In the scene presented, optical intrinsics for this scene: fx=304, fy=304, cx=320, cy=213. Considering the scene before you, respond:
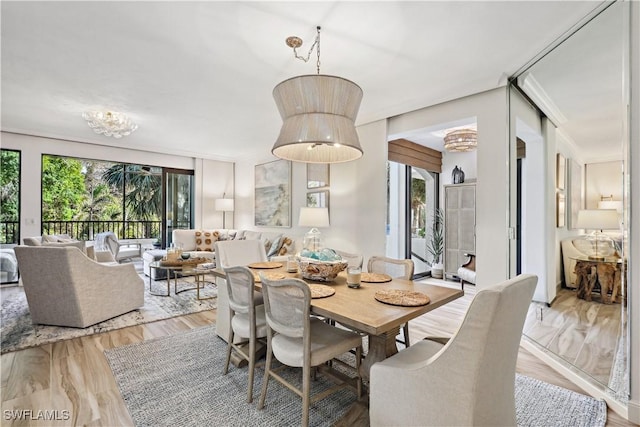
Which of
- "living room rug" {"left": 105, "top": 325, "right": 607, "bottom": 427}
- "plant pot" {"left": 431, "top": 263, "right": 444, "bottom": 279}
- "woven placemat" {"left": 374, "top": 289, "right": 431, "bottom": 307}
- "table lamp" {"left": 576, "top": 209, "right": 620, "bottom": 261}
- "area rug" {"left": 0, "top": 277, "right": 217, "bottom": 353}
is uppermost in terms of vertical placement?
"table lamp" {"left": 576, "top": 209, "right": 620, "bottom": 261}

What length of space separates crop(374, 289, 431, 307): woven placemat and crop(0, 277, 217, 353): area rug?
2846 millimetres

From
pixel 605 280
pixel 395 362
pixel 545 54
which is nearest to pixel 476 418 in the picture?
pixel 395 362

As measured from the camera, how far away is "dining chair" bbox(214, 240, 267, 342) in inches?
111

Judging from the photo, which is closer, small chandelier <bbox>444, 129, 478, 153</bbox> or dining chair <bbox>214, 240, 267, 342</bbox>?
dining chair <bbox>214, 240, 267, 342</bbox>

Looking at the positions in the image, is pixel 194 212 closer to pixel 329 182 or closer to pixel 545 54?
pixel 329 182

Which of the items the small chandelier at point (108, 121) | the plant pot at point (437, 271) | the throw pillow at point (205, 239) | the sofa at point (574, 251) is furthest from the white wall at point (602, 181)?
the throw pillow at point (205, 239)

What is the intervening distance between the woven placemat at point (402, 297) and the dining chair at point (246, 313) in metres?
0.82

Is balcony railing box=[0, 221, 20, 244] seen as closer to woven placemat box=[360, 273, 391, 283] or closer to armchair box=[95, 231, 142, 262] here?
armchair box=[95, 231, 142, 262]

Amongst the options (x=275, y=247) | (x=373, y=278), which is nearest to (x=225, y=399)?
(x=373, y=278)

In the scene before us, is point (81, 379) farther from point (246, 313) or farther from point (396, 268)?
point (396, 268)

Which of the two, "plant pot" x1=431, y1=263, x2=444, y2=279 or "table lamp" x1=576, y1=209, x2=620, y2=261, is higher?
"table lamp" x1=576, y1=209, x2=620, y2=261

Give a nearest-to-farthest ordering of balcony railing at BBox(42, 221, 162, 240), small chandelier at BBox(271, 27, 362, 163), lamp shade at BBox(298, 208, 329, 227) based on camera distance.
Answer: small chandelier at BBox(271, 27, 362, 163), lamp shade at BBox(298, 208, 329, 227), balcony railing at BBox(42, 221, 162, 240)

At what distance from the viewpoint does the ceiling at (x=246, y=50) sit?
2078mm

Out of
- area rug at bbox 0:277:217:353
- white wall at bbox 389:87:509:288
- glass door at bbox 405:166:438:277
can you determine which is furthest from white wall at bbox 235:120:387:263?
area rug at bbox 0:277:217:353
